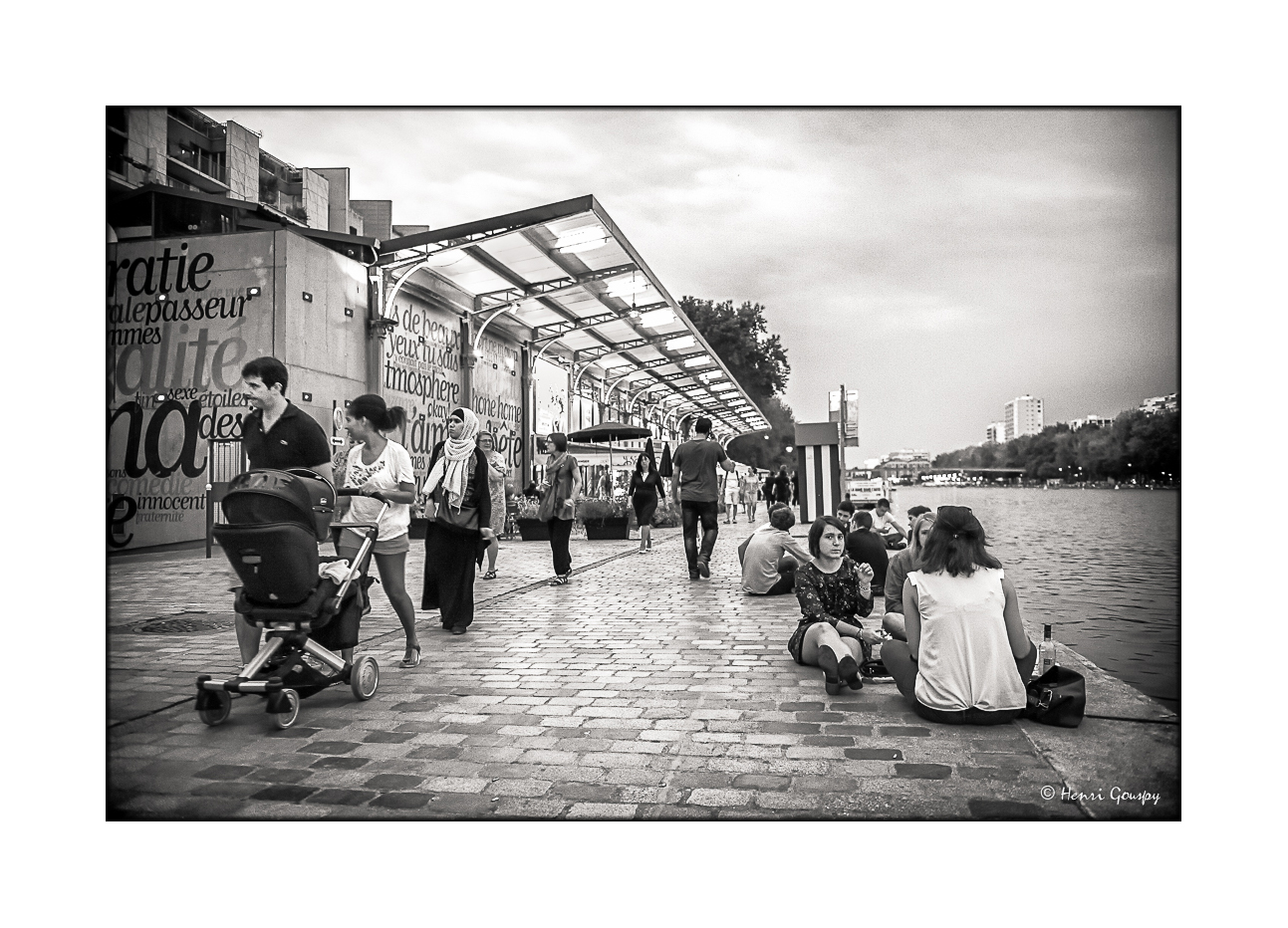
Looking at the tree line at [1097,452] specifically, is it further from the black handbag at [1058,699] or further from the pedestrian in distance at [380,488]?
the pedestrian in distance at [380,488]

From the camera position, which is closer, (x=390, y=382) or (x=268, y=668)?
(x=268, y=668)

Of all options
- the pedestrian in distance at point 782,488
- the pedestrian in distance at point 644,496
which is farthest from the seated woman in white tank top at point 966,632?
the pedestrian in distance at point 782,488

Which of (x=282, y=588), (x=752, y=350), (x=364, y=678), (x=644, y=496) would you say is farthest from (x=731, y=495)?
(x=282, y=588)

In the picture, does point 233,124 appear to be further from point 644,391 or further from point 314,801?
point 644,391

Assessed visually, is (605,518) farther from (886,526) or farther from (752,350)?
(752,350)

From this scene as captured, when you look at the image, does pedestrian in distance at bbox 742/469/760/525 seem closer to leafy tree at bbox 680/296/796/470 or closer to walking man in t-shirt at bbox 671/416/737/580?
walking man in t-shirt at bbox 671/416/737/580

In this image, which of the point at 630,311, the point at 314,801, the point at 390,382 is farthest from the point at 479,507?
the point at 314,801
